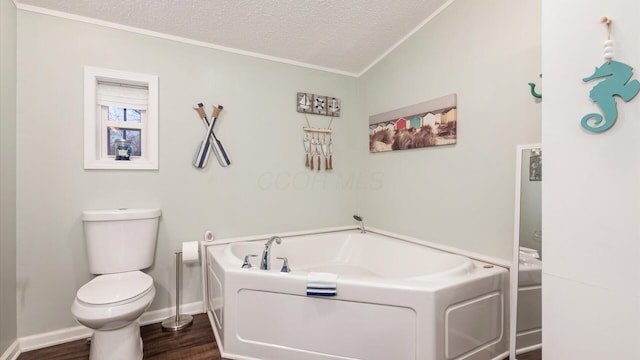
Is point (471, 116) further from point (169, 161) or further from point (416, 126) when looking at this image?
point (169, 161)

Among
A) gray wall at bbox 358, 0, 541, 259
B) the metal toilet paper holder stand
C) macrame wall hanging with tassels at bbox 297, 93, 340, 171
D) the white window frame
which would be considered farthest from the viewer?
macrame wall hanging with tassels at bbox 297, 93, 340, 171

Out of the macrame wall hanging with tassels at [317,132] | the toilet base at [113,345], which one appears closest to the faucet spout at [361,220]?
the macrame wall hanging with tassels at [317,132]

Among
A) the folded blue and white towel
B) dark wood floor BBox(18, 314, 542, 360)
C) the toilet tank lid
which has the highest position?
the toilet tank lid

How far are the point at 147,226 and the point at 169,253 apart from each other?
1.10ft

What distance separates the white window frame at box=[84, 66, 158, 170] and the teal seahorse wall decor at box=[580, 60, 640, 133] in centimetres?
250

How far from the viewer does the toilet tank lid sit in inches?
73.6

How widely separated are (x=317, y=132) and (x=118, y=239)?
1851 mm

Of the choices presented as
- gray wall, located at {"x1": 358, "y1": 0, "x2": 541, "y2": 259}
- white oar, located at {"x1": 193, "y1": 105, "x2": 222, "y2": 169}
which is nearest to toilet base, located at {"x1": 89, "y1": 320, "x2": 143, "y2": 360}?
white oar, located at {"x1": 193, "y1": 105, "x2": 222, "y2": 169}

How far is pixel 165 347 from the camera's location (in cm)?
187

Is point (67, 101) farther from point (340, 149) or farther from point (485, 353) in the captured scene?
point (485, 353)

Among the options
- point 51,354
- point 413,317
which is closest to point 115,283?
point 51,354

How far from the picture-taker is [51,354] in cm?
182

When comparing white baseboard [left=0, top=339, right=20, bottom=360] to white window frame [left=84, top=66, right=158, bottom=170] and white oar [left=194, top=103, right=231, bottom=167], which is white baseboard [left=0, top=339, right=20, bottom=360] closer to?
white window frame [left=84, top=66, right=158, bottom=170]

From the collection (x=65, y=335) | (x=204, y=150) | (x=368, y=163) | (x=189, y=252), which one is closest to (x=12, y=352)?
(x=65, y=335)
